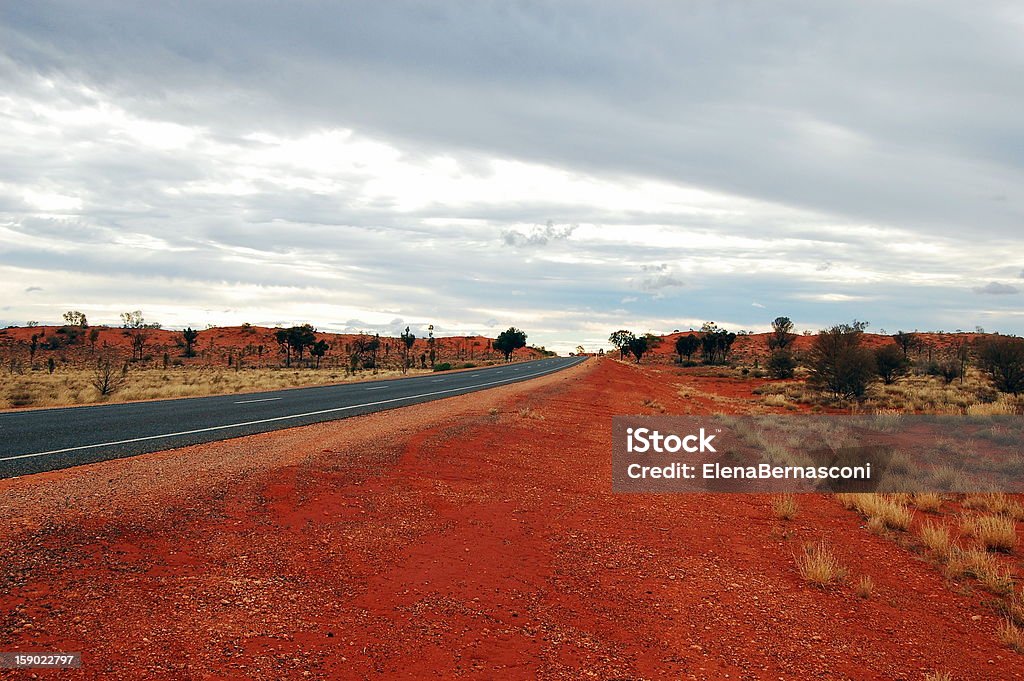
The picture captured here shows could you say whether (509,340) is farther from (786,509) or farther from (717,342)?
(786,509)

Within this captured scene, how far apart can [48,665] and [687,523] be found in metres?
7.94

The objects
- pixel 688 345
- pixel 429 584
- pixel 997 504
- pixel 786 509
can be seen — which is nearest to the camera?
pixel 429 584

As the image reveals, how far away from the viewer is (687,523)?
9.23 metres

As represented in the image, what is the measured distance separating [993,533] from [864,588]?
375 cm

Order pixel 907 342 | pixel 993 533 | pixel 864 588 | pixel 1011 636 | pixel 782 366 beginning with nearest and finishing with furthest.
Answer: pixel 1011 636
pixel 864 588
pixel 993 533
pixel 782 366
pixel 907 342

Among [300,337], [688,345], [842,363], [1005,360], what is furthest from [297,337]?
[1005,360]

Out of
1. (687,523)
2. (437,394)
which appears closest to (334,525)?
(687,523)

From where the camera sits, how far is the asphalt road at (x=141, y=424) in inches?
412

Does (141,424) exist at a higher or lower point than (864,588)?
higher

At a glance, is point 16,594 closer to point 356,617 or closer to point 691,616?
point 356,617

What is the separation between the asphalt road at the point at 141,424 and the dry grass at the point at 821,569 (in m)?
11.0

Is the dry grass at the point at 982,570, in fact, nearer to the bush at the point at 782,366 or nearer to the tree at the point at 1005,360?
the tree at the point at 1005,360

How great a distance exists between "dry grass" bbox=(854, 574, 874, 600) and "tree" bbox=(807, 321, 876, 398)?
26.6m

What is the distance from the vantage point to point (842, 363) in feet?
99.6
